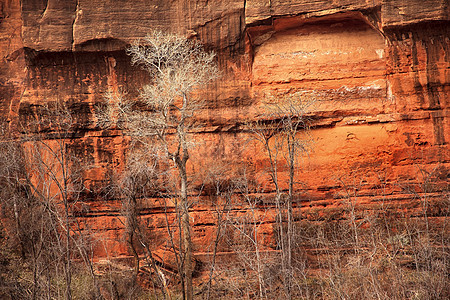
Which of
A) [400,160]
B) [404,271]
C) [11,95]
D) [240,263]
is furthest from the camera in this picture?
[11,95]

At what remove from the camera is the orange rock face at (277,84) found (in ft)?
60.6

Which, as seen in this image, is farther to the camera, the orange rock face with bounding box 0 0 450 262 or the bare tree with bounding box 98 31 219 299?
the orange rock face with bounding box 0 0 450 262

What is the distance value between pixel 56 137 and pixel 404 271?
13.0 m

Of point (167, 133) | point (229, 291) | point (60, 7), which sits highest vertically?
point (60, 7)

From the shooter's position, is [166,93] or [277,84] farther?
[277,84]

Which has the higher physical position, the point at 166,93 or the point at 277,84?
the point at 277,84

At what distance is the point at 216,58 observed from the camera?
771 inches

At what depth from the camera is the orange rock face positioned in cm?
1847

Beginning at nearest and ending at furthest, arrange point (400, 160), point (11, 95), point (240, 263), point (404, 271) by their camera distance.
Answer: point (404, 271)
point (240, 263)
point (400, 160)
point (11, 95)

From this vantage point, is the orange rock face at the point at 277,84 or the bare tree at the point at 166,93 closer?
the bare tree at the point at 166,93

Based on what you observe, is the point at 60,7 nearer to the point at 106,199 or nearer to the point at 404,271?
the point at 106,199

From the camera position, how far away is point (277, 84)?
1967cm

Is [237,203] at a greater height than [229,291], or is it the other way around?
[237,203]

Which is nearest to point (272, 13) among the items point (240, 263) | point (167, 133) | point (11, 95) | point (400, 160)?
point (167, 133)
